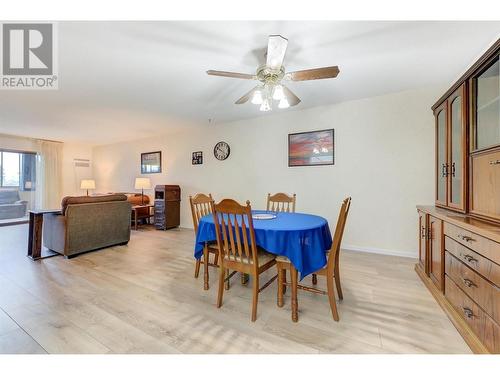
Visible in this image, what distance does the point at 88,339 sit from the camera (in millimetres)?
1492

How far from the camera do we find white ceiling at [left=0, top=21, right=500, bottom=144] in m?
1.79

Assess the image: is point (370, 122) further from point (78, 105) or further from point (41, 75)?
point (78, 105)

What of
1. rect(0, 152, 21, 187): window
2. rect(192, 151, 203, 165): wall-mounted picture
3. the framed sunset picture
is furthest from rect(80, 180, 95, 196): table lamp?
the framed sunset picture

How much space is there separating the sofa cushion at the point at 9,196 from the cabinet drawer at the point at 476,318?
28.5ft

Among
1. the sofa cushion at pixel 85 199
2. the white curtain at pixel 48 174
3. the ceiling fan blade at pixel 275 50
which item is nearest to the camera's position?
the ceiling fan blade at pixel 275 50

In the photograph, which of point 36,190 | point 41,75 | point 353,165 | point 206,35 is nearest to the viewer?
point 206,35

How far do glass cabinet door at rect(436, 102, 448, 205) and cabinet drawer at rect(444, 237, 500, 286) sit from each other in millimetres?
730

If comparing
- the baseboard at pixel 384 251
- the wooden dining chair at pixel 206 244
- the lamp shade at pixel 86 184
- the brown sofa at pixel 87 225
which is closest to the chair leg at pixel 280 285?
the wooden dining chair at pixel 206 244

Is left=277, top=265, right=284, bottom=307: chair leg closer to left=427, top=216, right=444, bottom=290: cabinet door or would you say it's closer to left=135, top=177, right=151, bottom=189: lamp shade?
left=427, top=216, right=444, bottom=290: cabinet door

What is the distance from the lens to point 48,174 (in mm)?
6141

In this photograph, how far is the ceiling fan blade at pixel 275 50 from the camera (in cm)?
155

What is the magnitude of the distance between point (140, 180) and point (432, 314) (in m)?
5.76

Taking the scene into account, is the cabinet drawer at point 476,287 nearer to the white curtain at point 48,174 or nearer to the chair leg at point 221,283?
the chair leg at point 221,283
